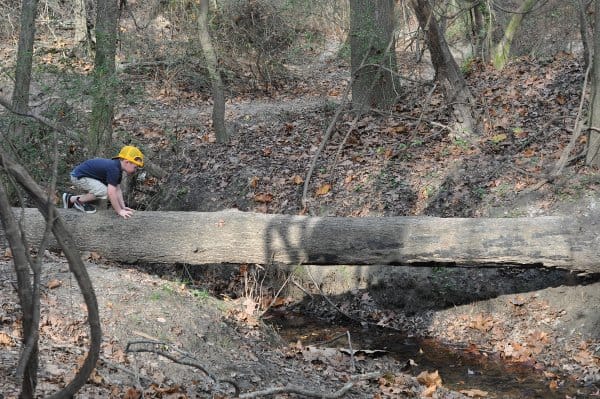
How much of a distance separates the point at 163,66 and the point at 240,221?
31.0 ft

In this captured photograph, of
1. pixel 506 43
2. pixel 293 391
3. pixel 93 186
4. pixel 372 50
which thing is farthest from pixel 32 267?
pixel 506 43

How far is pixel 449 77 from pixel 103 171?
6.21m

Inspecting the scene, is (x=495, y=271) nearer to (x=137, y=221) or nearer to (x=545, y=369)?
(x=545, y=369)

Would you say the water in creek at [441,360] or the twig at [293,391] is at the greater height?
the twig at [293,391]

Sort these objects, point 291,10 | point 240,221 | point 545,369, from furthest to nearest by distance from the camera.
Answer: point 291,10 → point 240,221 → point 545,369

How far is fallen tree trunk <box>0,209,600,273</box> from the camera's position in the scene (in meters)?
7.21

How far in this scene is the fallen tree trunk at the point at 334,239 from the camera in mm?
7207

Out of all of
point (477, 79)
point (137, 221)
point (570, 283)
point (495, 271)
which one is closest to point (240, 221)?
point (137, 221)

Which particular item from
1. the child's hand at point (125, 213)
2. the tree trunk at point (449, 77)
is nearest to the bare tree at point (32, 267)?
the child's hand at point (125, 213)

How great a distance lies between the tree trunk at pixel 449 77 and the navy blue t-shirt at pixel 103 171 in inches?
225

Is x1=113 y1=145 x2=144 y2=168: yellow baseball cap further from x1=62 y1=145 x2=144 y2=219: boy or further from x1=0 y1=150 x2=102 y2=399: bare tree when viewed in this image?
x1=0 y1=150 x2=102 y2=399: bare tree

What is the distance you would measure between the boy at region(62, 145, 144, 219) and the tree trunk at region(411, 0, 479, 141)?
5.53 meters

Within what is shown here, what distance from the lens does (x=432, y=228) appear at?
7.46 metres

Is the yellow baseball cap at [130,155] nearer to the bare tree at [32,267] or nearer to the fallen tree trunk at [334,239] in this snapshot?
the fallen tree trunk at [334,239]
